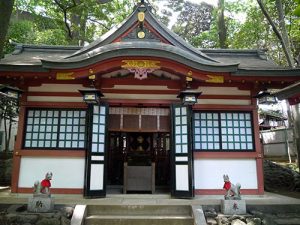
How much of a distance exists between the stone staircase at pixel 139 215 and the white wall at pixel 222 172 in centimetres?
188

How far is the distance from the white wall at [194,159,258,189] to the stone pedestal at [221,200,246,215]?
2.01 metres

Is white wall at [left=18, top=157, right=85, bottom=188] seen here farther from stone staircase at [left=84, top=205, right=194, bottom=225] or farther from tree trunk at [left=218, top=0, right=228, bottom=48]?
tree trunk at [left=218, top=0, right=228, bottom=48]

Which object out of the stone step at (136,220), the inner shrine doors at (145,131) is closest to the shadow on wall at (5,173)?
the inner shrine doors at (145,131)

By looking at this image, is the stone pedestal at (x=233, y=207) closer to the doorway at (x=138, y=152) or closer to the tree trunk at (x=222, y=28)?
the doorway at (x=138, y=152)

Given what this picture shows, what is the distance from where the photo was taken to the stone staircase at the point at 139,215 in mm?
6652

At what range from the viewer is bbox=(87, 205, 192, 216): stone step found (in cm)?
701

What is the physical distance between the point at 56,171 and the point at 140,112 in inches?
127

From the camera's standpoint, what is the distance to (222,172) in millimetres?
8867

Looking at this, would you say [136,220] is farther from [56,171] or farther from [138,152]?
[138,152]

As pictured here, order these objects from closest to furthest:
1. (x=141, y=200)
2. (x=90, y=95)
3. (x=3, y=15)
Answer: (x=3, y=15) → (x=141, y=200) → (x=90, y=95)

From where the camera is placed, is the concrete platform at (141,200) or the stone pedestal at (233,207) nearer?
the stone pedestal at (233,207)

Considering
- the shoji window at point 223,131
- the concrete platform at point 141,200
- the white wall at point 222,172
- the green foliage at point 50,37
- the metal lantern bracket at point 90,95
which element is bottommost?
the concrete platform at point 141,200

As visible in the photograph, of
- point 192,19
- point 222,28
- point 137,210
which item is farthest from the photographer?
point 192,19

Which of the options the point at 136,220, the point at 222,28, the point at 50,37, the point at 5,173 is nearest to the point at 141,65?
the point at 136,220
